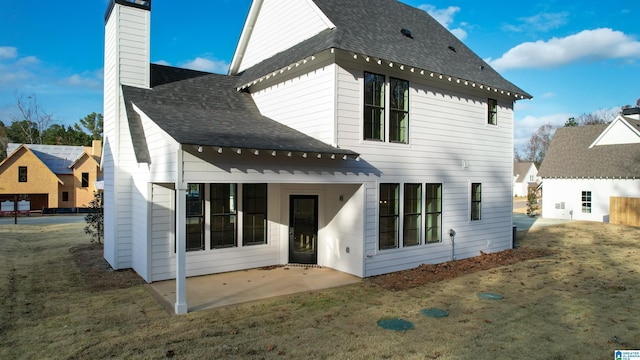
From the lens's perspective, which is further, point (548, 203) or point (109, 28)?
point (548, 203)

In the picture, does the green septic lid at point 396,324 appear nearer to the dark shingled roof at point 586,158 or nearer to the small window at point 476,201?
Answer: the small window at point 476,201

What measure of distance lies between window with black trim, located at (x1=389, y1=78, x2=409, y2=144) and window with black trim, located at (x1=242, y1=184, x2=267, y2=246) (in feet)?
12.3

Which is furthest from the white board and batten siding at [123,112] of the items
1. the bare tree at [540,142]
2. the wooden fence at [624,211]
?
the bare tree at [540,142]

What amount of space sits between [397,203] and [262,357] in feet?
20.3

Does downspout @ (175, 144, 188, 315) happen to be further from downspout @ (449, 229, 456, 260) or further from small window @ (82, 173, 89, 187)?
small window @ (82, 173, 89, 187)

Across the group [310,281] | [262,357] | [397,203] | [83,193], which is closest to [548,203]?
[397,203]

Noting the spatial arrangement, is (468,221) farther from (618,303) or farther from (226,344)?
(226,344)

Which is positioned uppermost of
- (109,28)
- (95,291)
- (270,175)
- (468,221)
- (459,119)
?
(109,28)

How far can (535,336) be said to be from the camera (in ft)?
19.7

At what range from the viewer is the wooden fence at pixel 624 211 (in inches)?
861

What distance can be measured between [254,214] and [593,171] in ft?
79.1

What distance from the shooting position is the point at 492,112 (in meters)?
13.1

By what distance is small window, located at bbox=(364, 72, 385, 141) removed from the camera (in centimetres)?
977

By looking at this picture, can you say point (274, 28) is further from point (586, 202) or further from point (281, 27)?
point (586, 202)
